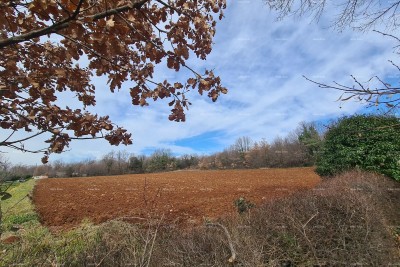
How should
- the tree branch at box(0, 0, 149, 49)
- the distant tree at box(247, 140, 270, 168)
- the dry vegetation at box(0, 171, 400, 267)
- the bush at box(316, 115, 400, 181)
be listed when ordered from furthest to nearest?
the distant tree at box(247, 140, 270, 168)
the bush at box(316, 115, 400, 181)
the dry vegetation at box(0, 171, 400, 267)
the tree branch at box(0, 0, 149, 49)

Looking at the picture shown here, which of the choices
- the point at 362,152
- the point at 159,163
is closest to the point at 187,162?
the point at 159,163

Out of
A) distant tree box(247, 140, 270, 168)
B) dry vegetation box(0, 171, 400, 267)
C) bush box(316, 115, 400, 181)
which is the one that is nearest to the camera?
dry vegetation box(0, 171, 400, 267)

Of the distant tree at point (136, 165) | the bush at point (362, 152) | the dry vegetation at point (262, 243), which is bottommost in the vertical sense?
the dry vegetation at point (262, 243)

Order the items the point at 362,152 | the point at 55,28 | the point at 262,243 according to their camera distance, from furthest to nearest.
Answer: the point at 362,152, the point at 262,243, the point at 55,28

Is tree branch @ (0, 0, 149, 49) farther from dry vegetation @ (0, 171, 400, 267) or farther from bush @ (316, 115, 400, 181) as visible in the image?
bush @ (316, 115, 400, 181)

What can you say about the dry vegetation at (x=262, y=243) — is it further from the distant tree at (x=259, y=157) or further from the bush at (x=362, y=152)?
the distant tree at (x=259, y=157)

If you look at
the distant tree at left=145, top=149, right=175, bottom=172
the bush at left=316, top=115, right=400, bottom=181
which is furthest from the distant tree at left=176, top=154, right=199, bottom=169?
the bush at left=316, top=115, right=400, bottom=181

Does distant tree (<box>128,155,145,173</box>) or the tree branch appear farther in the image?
distant tree (<box>128,155,145,173</box>)

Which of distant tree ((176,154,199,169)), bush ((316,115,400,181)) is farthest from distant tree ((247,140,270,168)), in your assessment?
bush ((316,115,400,181))

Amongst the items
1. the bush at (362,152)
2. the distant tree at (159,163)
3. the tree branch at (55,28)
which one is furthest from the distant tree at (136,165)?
the tree branch at (55,28)

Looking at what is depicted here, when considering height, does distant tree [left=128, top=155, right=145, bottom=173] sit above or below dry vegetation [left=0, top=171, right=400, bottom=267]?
above

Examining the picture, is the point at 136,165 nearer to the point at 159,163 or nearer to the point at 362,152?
the point at 159,163

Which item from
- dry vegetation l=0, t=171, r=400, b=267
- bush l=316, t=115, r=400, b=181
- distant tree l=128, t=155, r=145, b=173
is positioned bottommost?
dry vegetation l=0, t=171, r=400, b=267

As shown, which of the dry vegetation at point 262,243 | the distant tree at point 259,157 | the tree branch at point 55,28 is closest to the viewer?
the tree branch at point 55,28
